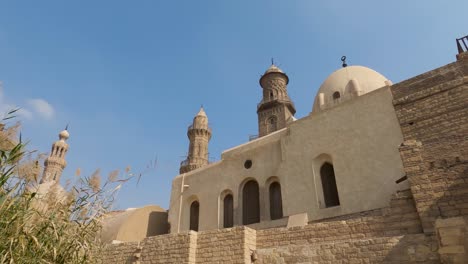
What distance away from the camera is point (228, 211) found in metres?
12.6

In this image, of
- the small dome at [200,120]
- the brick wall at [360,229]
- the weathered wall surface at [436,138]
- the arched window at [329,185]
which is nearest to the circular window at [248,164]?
the arched window at [329,185]

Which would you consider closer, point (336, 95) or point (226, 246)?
point (226, 246)

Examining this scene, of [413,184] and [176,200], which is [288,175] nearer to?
[413,184]

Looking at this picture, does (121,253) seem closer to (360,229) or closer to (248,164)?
(248,164)

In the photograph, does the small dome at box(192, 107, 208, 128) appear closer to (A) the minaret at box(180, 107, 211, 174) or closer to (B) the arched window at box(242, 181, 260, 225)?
(A) the minaret at box(180, 107, 211, 174)

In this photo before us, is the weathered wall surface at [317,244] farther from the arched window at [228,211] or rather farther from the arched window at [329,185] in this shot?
the arched window at [228,211]

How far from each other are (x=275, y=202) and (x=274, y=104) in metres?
18.1

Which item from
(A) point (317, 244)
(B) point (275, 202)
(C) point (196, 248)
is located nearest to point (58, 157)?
(B) point (275, 202)

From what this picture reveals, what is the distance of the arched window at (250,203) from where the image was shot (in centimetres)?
1191

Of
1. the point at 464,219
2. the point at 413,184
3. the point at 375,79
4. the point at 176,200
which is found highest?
the point at 375,79

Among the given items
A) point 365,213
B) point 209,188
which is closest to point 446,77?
point 365,213

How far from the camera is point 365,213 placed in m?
8.62

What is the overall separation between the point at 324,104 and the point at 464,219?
33.6 feet

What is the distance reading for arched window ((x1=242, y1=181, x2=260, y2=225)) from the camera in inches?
469
